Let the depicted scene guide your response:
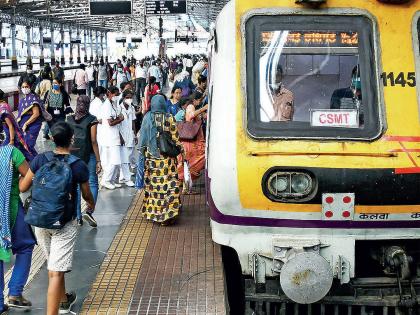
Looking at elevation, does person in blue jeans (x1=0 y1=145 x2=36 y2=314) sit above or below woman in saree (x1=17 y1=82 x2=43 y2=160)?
below

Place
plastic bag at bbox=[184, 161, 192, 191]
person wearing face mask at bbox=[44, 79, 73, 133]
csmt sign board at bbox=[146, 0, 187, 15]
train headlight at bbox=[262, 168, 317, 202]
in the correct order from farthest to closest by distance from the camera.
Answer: csmt sign board at bbox=[146, 0, 187, 15], person wearing face mask at bbox=[44, 79, 73, 133], plastic bag at bbox=[184, 161, 192, 191], train headlight at bbox=[262, 168, 317, 202]

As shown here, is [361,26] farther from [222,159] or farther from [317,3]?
[222,159]

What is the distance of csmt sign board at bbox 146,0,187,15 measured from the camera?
2372 centimetres

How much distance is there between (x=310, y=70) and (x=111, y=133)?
→ 5.68m

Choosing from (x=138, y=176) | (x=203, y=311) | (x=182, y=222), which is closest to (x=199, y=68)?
(x=138, y=176)

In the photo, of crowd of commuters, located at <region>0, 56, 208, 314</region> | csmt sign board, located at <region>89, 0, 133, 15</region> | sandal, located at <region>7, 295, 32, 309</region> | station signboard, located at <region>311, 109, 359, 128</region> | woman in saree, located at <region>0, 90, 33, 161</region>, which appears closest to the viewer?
Answer: station signboard, located at <region>311, 109, 359, 128</region>

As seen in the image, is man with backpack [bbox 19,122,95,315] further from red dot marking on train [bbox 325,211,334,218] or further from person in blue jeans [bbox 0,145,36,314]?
red dot marking on train [bbox 325,211,334,218]

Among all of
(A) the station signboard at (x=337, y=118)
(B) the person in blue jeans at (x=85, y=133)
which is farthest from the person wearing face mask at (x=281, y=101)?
(B) the person in blue jeans at (x=85, y=133)

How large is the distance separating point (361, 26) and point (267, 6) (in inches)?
24.4

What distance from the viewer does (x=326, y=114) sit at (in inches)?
166

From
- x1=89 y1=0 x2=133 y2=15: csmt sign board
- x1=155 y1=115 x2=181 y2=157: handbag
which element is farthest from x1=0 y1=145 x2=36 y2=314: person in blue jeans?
x1=89 y1=0 x2=133 y2=15: csmt sign board

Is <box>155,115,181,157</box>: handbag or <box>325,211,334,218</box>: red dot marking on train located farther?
<box>155,115,181,157</box>: handbag

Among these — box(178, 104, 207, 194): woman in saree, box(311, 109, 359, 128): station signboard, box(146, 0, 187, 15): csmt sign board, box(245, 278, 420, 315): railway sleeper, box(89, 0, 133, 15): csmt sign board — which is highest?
box(146, 0, 187, 15): csmt sign board

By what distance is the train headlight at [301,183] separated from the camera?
13.1ft
